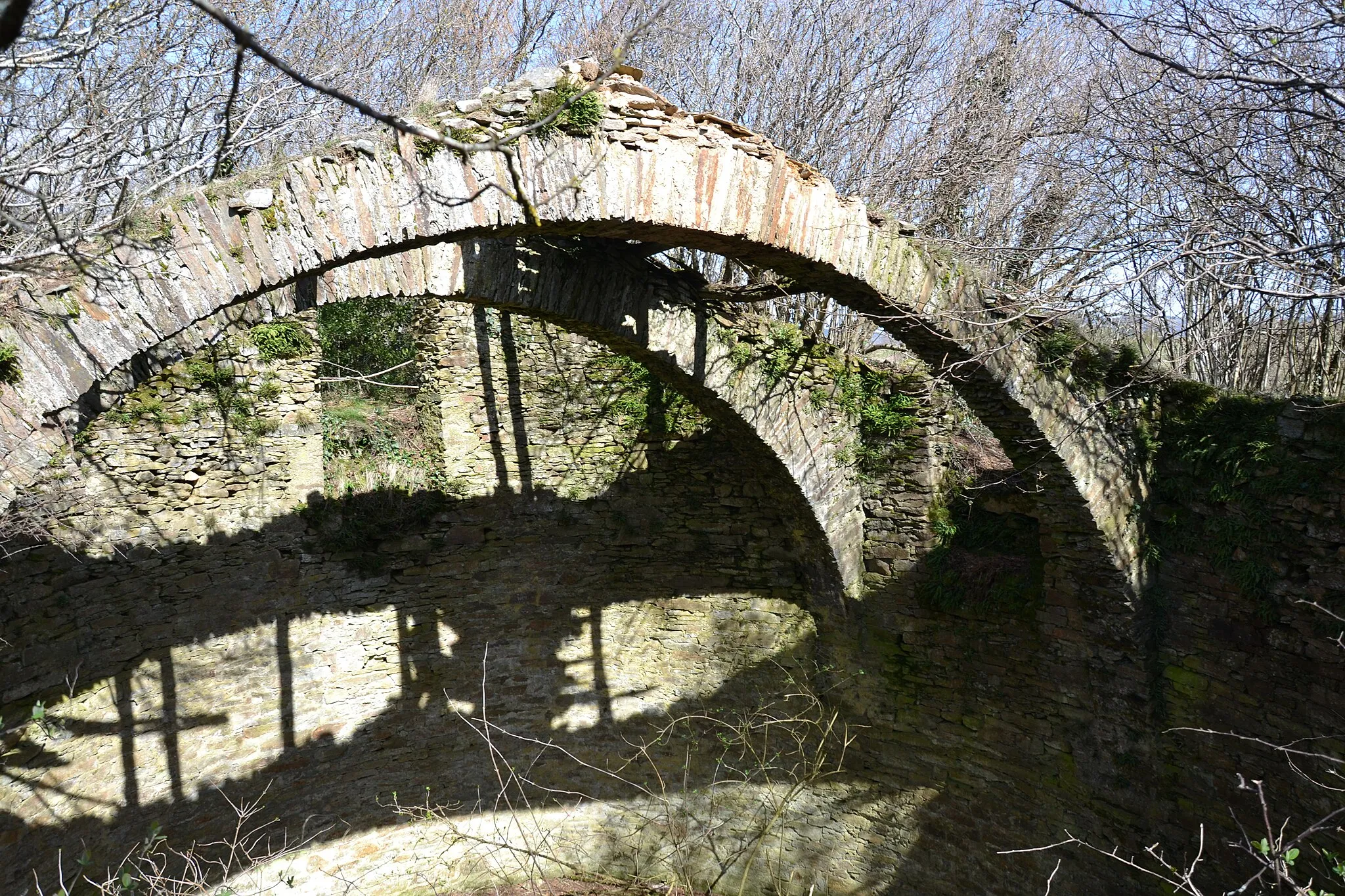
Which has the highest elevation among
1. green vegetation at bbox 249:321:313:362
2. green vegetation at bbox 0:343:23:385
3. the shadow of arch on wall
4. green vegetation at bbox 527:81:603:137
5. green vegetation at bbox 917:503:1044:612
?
green vegetation at bbox 527:81:603:137

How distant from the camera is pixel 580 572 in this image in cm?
733

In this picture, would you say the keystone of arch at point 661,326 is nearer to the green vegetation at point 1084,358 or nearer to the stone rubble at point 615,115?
the stone rubble at point 615,115

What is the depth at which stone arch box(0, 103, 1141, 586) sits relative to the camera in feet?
8.97

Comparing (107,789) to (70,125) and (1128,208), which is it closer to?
(70,125)

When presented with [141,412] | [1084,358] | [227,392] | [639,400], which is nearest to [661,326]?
[639,400]

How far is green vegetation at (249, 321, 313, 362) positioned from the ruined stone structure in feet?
0.39

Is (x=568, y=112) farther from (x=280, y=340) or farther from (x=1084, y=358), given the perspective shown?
(x=280, y=340)

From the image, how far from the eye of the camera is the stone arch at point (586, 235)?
8.97ft

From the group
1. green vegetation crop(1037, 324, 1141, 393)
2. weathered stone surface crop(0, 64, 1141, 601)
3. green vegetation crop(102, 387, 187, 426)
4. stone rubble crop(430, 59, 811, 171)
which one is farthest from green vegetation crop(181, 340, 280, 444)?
green vegetation crop(1037, 324, 1141, 393)

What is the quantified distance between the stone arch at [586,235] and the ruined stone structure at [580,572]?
15 millimetres

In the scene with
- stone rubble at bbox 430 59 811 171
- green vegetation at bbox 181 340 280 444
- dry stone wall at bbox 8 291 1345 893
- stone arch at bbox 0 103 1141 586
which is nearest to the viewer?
stone arch at bbox 0 103 1141 586

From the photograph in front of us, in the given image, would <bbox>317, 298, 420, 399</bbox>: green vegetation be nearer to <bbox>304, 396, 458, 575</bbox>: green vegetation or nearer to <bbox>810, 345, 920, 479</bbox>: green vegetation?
<bbox>304, 396, 458, 575</bbox>: green vegetation

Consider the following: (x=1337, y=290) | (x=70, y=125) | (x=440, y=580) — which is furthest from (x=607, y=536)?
(x=1337, y=290)

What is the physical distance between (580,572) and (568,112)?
4706 millimetres
